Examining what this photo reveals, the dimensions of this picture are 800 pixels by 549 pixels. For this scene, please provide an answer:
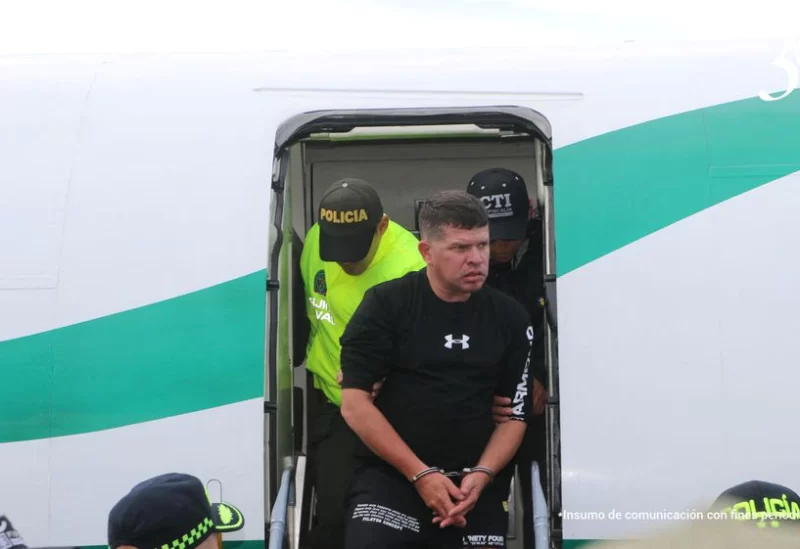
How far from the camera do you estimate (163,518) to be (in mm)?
1957

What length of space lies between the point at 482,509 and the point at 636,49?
171 cm

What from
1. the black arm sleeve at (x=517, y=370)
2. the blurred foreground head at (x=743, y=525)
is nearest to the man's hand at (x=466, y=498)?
the black arm sleeve at (x=517, y=370)

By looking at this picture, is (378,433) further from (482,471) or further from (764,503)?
(764,503)

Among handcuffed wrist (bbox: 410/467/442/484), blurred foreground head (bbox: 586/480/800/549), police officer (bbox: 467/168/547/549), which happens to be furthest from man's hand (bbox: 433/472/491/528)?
police officer (bbox: 467/168/547/549)

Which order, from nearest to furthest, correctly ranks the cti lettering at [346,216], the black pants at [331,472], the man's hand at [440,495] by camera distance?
the man's hand at [440,495] → the cti lettering at [346,216] → the black pants at [331,472]

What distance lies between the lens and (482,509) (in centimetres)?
324

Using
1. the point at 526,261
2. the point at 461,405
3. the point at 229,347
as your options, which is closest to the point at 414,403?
the point at 461,405

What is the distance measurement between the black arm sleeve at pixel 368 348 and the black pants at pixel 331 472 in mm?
594

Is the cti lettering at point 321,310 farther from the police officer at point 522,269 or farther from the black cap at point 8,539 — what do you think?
the black cap at point 8,539

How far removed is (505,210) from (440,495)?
1223mm

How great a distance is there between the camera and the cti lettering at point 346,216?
3621 millimetres

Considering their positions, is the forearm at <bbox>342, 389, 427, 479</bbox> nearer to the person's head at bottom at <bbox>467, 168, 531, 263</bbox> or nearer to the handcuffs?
the handcuffs

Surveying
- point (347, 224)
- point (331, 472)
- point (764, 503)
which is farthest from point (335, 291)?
point (764, 503)

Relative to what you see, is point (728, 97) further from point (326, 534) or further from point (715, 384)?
point (326, 534)
